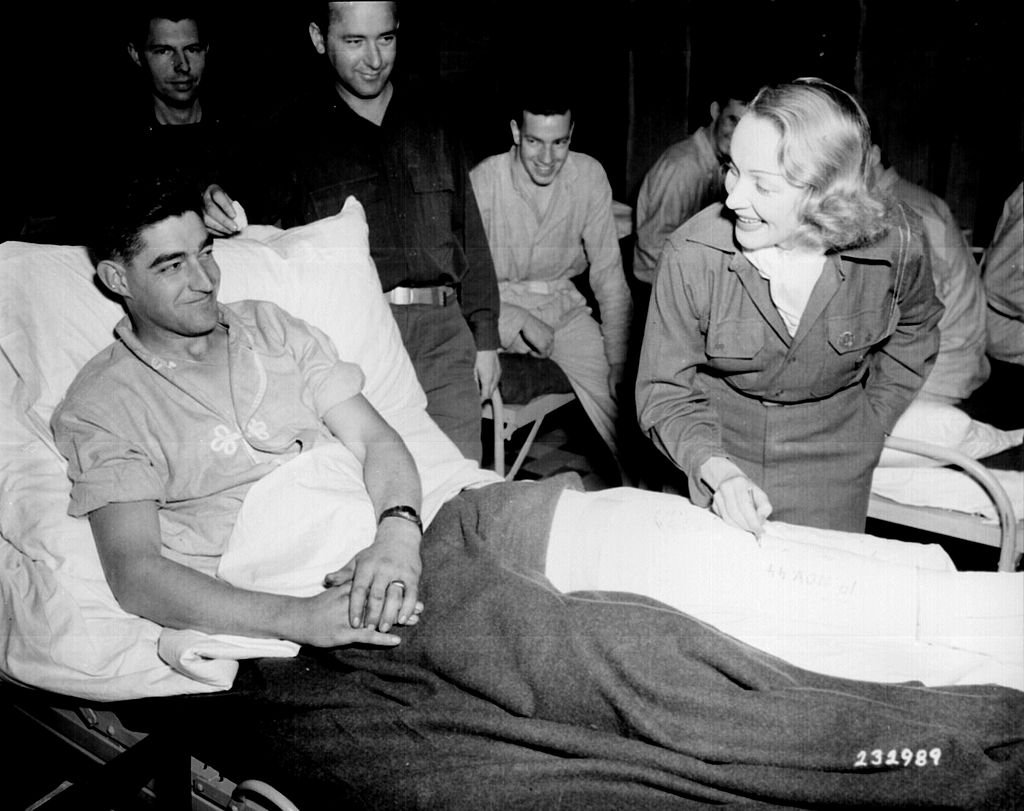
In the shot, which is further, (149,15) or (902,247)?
(149,15)

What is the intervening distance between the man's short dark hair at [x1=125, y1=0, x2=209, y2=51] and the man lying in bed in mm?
1229

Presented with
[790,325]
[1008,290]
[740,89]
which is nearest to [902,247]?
[790,325]

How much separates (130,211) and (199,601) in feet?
2.49

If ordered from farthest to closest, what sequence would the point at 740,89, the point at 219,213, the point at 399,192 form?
the point at 740,89
the point at 399,192
the point at 219,213

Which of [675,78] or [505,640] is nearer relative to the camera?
[505,640]

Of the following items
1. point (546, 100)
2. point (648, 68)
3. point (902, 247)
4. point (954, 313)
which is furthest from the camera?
point (648, 68)

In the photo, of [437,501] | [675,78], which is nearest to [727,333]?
[437,501]

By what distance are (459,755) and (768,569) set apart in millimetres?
605

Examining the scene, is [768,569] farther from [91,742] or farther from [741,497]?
[91,742]

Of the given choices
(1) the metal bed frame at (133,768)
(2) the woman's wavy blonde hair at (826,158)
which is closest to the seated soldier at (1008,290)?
(2) the woman's wavy blonde hair at (826,158)

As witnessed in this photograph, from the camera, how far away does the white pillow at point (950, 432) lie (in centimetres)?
227

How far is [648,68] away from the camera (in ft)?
13.3

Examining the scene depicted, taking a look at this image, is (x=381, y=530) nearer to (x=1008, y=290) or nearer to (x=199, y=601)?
(x=199, y=601)

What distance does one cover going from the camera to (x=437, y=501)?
1.84 meters
